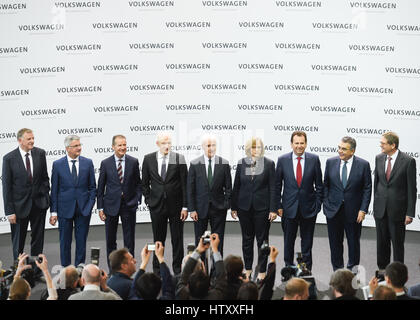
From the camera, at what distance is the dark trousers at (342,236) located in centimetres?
656

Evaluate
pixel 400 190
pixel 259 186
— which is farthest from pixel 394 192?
pixel 259 186

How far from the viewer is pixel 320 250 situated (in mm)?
7836

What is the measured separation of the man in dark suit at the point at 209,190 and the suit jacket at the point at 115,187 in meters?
0.67

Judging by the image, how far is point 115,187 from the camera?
6.75 metres

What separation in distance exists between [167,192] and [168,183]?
0.10 meters

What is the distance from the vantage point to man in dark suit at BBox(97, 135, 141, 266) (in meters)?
6.73

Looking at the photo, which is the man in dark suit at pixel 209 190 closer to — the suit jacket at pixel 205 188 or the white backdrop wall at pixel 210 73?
the suit jacket at pixel 205 188

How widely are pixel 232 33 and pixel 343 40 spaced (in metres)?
1.57

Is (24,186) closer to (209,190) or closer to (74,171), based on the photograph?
(74,171)

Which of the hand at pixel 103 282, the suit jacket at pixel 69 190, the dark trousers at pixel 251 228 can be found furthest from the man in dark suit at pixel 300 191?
the hand at pixel 103 282

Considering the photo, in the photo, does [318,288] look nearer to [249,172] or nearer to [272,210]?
[272,210]

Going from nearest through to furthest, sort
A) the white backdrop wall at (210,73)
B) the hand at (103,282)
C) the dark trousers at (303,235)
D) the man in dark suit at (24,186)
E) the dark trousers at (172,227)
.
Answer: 1. the hand at (103,282)
2. the dark trousers at (303,235)
3. the dark trousers at (172,227)
4. the man in dark suit at (24,186)
5. the white backdrop wall at (210,73)

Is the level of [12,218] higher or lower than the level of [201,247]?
higher
